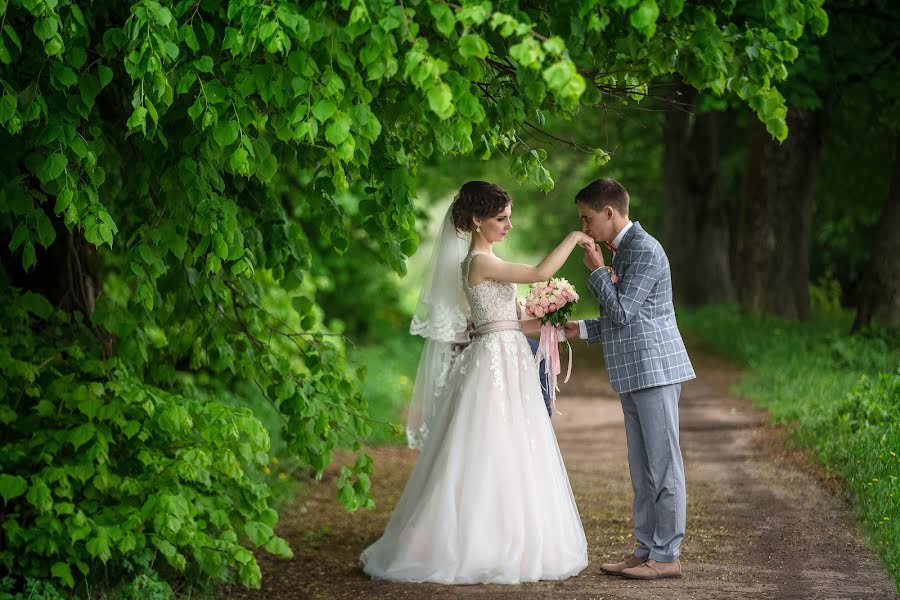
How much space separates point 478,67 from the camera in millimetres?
3832

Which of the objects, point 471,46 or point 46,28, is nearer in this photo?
point 471,46

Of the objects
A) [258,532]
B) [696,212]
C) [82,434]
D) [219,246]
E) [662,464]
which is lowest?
[258,532]

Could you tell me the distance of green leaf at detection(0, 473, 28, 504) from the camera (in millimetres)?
5195

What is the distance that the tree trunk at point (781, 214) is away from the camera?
51.9 ft

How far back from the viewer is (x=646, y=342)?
5.47m

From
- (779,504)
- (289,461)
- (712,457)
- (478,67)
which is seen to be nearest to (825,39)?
(712,457)

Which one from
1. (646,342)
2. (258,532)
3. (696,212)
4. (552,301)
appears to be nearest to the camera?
(646,342)

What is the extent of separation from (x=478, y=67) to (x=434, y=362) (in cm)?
280

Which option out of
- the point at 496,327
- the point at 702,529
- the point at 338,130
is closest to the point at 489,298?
the point at 496,327

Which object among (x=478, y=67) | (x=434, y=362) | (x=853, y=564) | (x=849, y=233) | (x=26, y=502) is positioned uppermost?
(x=849, y=233)

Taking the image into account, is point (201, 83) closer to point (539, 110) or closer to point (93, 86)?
point (93, 86)

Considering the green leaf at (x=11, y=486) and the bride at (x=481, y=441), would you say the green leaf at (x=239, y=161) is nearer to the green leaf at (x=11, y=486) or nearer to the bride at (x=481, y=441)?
the bride at (x=481, y=441)

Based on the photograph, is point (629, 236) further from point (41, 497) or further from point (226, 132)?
point (41, 497)

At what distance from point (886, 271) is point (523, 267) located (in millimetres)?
7932
